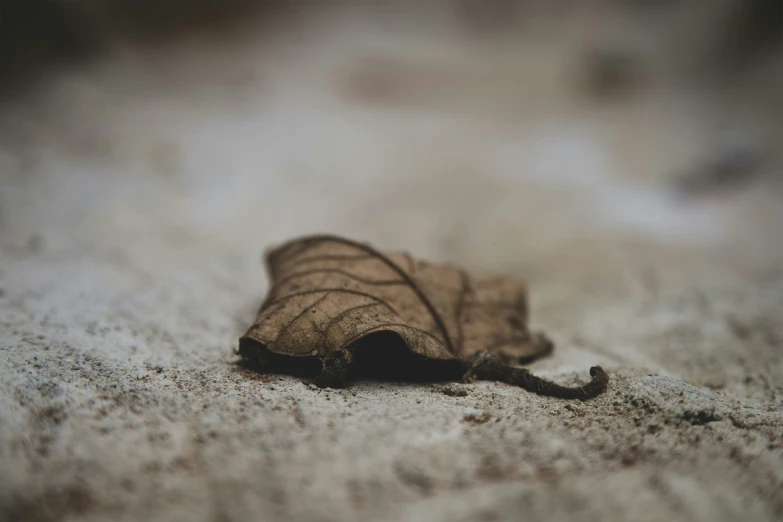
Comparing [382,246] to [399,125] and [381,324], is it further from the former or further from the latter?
[399,125]

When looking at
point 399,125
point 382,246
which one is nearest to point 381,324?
point 382,246

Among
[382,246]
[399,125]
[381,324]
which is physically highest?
[399,125]

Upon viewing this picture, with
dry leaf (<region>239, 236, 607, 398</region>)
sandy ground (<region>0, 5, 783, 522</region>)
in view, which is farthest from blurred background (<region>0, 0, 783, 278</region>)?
dry leaf (<region>239, 236, 607, 398</region>)

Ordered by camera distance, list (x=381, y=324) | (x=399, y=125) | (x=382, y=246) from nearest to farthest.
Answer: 1. (x=381, y=324)
2. (x=382, y=246)
3. (x=399, y=125)

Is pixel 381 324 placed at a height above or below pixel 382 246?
below

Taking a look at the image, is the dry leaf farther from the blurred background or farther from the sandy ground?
the blurred background

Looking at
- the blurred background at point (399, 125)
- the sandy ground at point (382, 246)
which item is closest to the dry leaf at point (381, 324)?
the sandy ground at point (382, 246)
